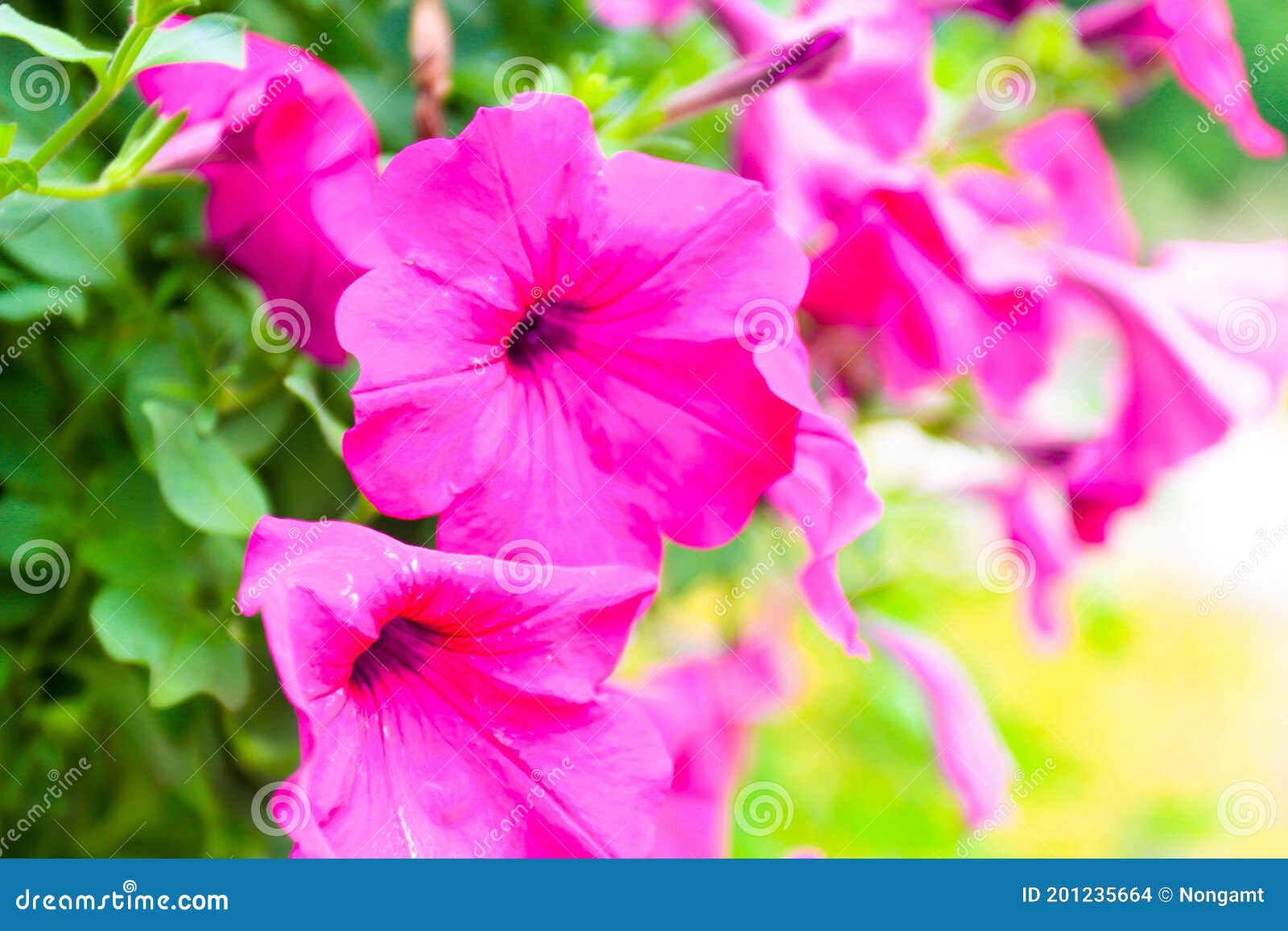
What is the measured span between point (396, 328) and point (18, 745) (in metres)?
0.23

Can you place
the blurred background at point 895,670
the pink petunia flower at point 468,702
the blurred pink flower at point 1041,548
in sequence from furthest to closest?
the blurred pink flower at point 1041,548 < the blurred background at point 895,670 < the pink petunia flower at point 468,702

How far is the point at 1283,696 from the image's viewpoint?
1032 mm

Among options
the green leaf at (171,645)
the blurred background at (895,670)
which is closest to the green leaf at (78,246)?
the blurred background at (895,670)

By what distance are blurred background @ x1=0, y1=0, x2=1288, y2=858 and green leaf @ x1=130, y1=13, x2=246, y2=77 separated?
8 centimetres

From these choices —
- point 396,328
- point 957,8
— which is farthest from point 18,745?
point 957,8

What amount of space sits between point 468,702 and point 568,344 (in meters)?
0.11

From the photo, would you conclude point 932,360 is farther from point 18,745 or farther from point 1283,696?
point 1283,696

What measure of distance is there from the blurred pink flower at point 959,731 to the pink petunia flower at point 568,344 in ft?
0.60

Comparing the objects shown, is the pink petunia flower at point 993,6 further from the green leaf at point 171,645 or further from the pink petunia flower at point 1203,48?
the green leaf at point 171,645

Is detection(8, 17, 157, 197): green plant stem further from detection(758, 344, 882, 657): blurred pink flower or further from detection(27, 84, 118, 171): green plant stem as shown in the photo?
detection(758, 344, 882, 657): blurred pink flower

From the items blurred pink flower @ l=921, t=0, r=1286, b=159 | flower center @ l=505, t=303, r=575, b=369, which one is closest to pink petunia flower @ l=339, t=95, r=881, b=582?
flower center @ l=505, t=303, r=575, b=369

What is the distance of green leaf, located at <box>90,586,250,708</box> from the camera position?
0.32m

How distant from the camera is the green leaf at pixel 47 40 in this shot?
0.27 metres

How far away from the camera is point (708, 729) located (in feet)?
1.68
